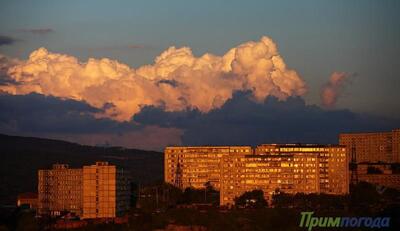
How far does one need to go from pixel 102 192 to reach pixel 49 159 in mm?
40802

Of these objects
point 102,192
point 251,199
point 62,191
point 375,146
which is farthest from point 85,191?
point 375,146

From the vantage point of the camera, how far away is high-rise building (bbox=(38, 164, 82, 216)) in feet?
251

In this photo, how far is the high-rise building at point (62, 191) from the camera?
251 ft

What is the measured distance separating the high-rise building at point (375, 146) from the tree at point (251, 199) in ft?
84.0

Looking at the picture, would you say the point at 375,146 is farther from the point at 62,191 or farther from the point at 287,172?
the point at 62,191

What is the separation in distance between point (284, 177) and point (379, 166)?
1698 centimetres

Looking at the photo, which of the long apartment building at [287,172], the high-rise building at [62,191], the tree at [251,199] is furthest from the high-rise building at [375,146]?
the high-rise building at [62,191]

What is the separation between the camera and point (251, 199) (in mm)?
75562

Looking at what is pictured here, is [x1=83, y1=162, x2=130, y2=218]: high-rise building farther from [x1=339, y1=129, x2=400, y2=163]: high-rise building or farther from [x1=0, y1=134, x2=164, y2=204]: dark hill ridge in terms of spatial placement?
[x1=339, y1=129, x2=400, y2=163]: high-rise building

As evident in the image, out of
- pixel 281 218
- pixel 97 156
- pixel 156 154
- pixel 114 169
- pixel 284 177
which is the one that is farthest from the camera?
pixel 156 154

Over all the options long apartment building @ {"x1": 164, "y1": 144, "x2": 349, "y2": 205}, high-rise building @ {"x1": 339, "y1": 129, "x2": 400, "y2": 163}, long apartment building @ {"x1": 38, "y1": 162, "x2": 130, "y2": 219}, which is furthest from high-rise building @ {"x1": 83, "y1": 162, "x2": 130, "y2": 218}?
high-rise building @ {"x1": 339, "y1": 129, "x2": 400, "y2": 163}

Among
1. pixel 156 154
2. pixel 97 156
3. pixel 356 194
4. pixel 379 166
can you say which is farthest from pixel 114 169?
pixel 156 154

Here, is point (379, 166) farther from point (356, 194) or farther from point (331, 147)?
point (356, 194)

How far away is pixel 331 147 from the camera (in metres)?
83.6
